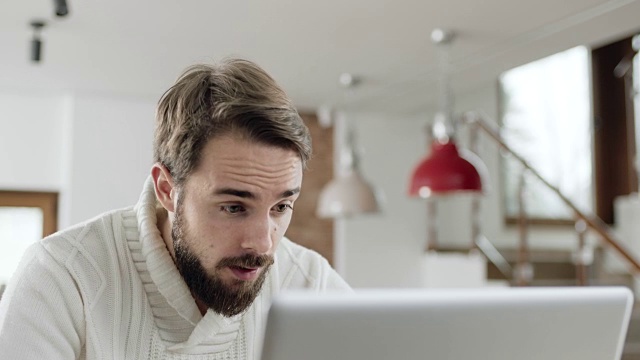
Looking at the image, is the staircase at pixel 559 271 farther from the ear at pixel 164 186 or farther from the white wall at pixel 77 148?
the ear at pixel 164 186

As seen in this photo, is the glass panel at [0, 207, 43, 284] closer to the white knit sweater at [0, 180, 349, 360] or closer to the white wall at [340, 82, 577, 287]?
the white wall at [340, 82, 577, 287]

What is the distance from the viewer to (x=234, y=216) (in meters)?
1.32

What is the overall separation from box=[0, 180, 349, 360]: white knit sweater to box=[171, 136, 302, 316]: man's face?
0.08 m

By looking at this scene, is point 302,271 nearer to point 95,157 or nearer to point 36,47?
point 36,47

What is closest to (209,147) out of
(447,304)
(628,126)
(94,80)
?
(447,304)

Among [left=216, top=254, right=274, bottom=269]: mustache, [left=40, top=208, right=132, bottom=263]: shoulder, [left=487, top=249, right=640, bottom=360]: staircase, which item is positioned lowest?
[left=487, top=249, right=640, bottom=360]: staircase

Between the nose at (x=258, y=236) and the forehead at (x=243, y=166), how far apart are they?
6 centimetres

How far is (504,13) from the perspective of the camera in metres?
3.86

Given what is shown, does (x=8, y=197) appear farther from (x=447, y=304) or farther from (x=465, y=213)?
(x=447, y=304)

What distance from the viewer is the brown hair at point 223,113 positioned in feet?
4.36

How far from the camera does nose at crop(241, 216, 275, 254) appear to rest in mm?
1306

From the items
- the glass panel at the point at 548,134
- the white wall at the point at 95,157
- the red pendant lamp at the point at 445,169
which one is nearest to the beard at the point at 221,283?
the red pendant lamp at the point at 445,169

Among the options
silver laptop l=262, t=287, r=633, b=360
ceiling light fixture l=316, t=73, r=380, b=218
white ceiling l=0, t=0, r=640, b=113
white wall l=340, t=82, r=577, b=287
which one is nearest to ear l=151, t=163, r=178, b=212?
silver laptop l=262, t=287, r=633, b=360

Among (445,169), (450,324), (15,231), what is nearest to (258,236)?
(450,324)
